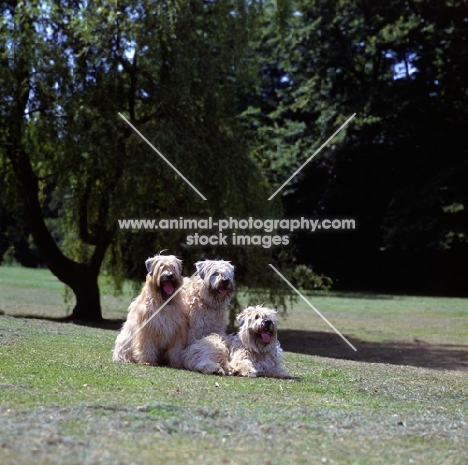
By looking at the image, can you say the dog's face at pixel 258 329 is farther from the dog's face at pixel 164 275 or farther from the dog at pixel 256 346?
the dog's face at pixel 164 275

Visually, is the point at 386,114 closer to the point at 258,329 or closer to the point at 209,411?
the point at 258,329

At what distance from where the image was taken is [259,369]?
11.9m

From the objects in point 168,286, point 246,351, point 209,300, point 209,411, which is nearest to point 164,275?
point 168,286

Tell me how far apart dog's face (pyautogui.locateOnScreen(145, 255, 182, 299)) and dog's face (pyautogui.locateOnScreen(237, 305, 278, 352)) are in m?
1.03

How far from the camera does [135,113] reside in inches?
943

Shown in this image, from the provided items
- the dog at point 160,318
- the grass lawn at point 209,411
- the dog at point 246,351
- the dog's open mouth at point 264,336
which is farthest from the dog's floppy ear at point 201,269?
the grass lawn at point 209,411

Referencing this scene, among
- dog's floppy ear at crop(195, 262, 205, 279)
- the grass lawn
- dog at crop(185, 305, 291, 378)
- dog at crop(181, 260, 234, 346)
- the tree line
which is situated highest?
the tree line

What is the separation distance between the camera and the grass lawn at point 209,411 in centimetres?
707

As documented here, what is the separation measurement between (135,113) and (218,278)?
12796 mm

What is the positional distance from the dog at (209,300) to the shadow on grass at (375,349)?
305 inches

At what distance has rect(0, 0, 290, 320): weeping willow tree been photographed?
72.3 ft

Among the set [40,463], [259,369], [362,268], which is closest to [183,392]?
[259,369]

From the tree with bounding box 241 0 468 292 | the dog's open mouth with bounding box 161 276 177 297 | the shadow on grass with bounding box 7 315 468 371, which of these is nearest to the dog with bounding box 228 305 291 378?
the dog's open mouth with bounding box 161 276 177 297

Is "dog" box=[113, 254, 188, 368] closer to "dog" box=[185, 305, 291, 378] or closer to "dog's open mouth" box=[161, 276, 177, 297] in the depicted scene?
"dog's open mouth" box=[161, 276, 177, 297]
